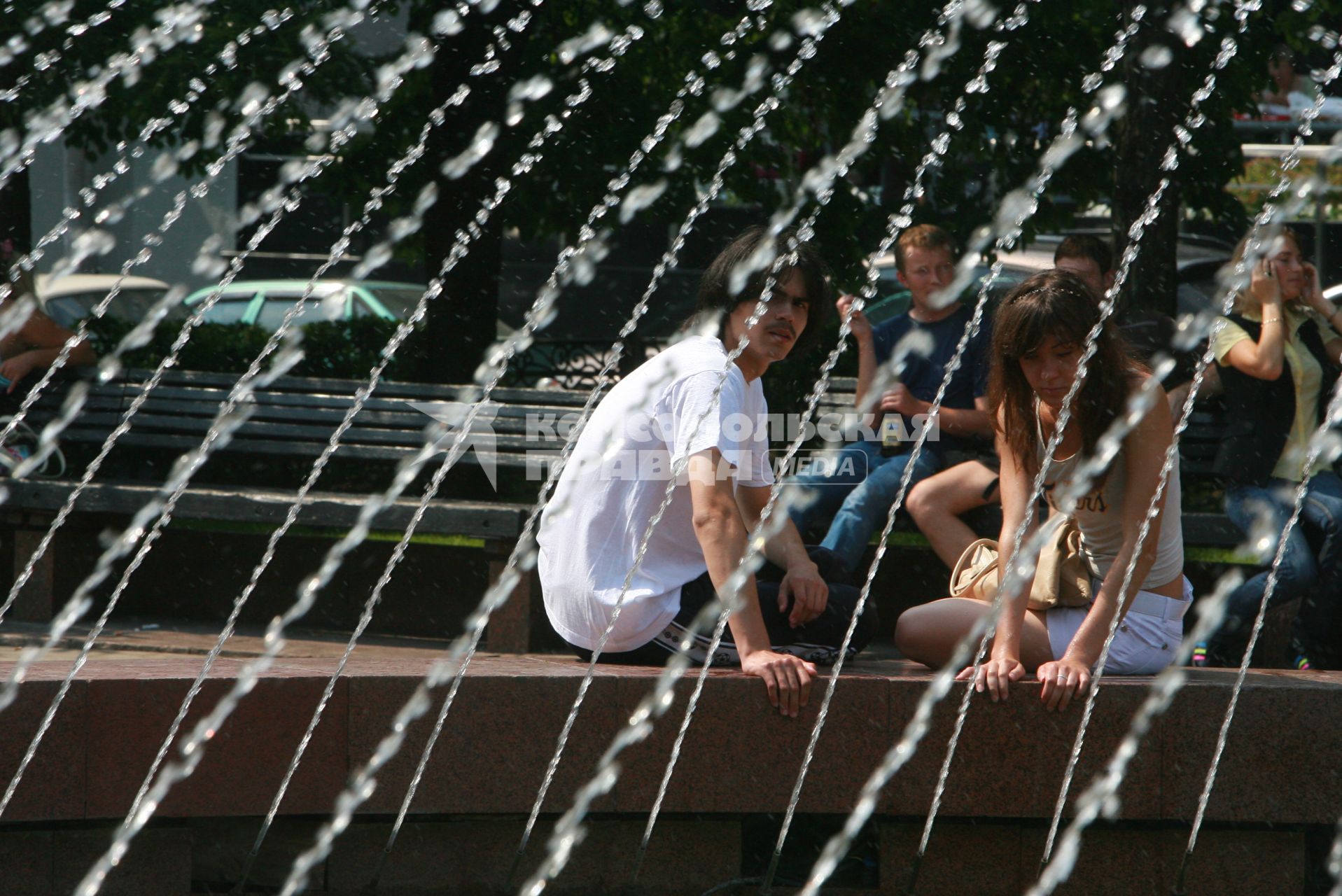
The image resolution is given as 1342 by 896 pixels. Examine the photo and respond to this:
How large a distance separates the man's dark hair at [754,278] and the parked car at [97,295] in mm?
10806

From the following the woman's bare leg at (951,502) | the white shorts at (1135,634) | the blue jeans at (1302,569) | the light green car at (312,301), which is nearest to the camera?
the white shorts at (1135,634)

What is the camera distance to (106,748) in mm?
3645

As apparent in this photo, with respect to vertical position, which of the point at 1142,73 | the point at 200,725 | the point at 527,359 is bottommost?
the point at 527,359

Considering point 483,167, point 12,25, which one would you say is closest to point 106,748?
point 483,167

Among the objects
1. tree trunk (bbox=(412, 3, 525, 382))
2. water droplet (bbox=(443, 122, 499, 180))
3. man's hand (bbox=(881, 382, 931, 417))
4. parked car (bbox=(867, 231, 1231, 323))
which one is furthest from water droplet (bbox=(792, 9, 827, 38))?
man's hand (bbox=(881, 382, 931, 417))

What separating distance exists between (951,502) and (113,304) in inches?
465

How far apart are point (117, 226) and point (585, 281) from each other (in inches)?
271

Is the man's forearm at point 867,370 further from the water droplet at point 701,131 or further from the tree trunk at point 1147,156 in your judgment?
the water droplet at point 701,131

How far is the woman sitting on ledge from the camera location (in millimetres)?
3830

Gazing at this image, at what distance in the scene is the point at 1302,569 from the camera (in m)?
4.94

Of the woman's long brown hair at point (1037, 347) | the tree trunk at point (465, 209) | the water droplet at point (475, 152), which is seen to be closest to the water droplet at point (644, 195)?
the tree trunk at point (465, 209)

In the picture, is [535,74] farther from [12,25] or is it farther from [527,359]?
[12,25]

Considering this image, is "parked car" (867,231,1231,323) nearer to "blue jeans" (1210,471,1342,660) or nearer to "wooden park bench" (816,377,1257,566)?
"wooden park bench" (816,377,1257,566)

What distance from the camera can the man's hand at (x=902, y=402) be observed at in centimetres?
575
